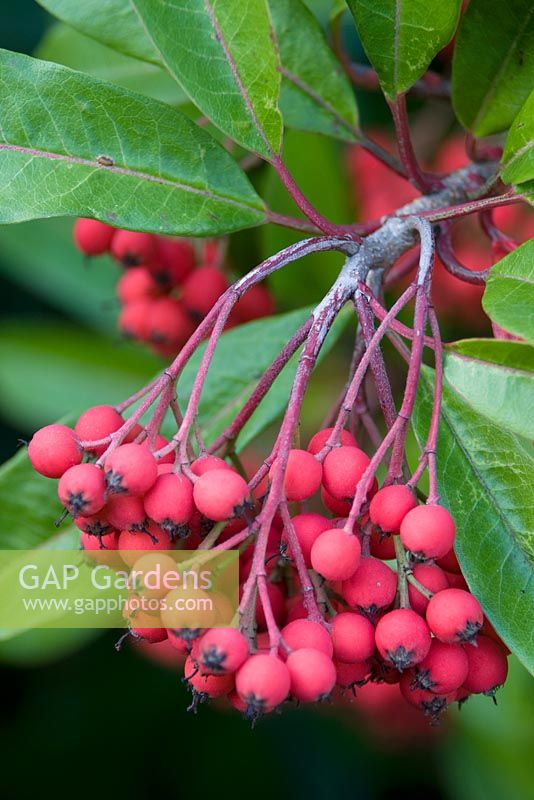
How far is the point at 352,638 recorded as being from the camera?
1.14m

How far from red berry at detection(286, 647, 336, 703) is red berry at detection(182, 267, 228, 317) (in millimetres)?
1221

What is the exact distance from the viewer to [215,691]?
114cm

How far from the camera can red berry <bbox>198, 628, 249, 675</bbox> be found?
1061 millimetres

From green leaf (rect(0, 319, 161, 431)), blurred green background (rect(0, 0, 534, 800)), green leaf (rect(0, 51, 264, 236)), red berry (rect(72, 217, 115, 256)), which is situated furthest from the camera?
green leaf (rect(0, 319, 161, 431))

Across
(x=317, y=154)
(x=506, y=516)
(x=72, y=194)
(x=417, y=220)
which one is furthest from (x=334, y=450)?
(x=317, y=154)

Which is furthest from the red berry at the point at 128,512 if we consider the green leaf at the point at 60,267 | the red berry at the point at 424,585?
the green leaf at the point at 60,267

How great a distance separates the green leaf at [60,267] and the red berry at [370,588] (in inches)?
79.1

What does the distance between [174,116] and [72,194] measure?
211mm

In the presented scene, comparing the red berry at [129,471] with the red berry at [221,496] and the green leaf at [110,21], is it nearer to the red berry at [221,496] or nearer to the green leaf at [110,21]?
the red berry at [221,496]

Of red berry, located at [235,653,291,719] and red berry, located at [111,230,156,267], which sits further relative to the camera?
red berry, located at [111,230,156,267]

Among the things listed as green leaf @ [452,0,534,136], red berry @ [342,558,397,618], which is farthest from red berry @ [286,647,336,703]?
green leaf @ [452,0,534,136]

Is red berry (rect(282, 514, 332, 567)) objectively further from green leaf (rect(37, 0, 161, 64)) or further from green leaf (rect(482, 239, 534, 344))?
green leaf (rect(37, 0, 161, 64))

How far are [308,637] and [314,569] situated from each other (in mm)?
89

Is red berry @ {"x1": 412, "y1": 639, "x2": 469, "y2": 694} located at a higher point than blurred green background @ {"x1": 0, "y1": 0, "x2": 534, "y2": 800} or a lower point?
higher
